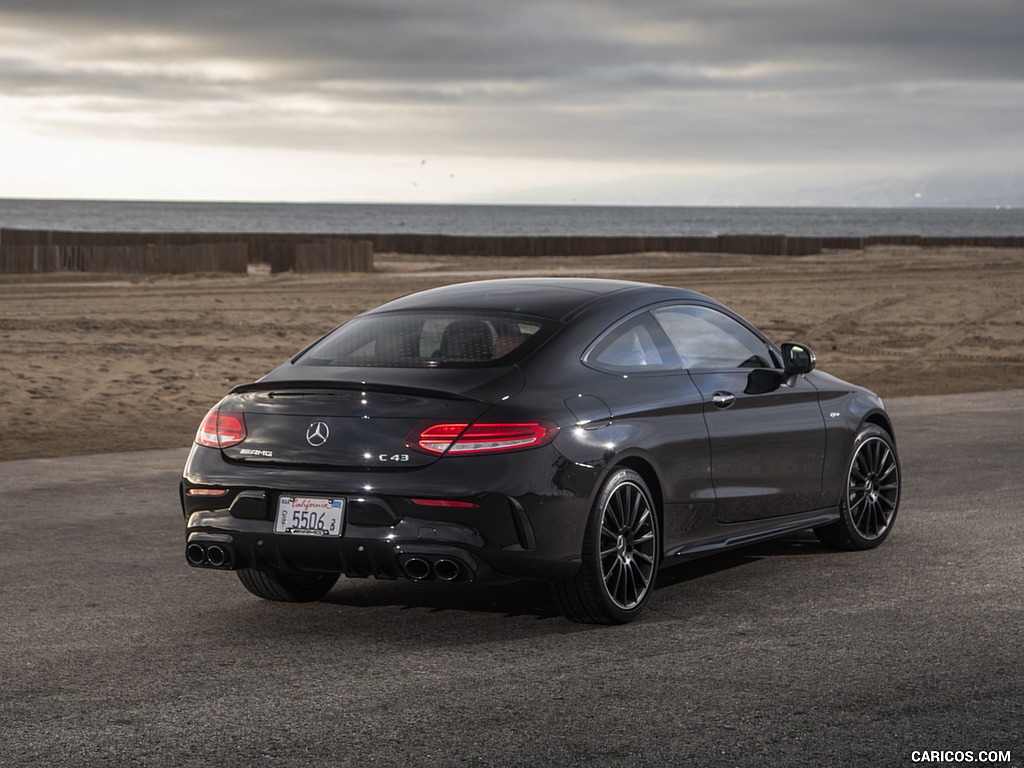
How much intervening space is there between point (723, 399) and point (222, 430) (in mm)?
2575

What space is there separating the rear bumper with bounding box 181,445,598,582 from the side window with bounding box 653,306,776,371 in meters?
1.47

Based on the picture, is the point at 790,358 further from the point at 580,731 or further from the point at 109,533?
the point at 109,533

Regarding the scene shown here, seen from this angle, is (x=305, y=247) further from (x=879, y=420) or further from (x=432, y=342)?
(x=432, y=342)

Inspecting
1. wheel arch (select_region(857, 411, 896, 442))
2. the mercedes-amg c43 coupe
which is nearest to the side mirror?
the mercedes-amg c43 coupe

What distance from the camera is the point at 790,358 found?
8594 millimetres

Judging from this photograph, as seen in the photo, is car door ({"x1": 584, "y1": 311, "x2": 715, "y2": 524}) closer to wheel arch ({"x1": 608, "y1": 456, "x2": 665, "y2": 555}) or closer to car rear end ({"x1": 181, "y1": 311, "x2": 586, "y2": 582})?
wheel arch ({"x1": 608, "y1": 456, "x2": 665, "y2": 555})

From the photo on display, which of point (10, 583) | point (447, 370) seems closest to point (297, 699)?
point (447, 370)

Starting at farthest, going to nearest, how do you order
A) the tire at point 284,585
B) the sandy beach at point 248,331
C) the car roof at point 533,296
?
the sandy beach at point 248,331
the tire at point 284,585
the car roof at point 533,296

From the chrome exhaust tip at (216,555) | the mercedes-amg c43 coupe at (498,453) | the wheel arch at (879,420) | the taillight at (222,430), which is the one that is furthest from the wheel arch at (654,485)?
the wheel arch at (879,420)

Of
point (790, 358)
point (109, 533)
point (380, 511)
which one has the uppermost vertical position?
point (790, 358)

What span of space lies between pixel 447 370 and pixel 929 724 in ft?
8.71

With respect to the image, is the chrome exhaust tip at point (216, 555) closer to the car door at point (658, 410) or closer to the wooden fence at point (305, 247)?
the car door at point (658, 410)

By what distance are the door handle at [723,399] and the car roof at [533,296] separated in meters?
0.58

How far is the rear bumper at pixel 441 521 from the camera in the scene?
6668 millimetres
